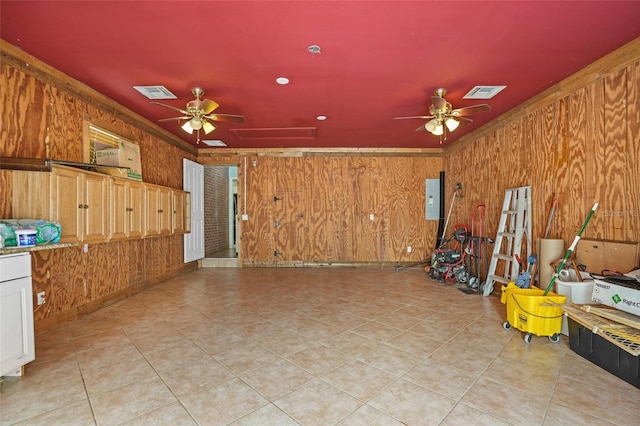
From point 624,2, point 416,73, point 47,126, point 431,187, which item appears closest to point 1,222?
point 47,126

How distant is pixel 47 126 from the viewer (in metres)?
3.19

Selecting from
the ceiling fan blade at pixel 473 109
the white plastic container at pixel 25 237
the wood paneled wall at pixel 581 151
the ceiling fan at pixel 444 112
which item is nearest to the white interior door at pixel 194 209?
the white plastic container at pixel 25 237

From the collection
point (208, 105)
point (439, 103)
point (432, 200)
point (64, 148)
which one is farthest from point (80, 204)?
point (432, 200)

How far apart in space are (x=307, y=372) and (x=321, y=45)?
287 centimetres

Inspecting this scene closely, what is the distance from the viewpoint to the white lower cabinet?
204 cm

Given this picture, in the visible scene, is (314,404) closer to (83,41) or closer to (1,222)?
(1,222)

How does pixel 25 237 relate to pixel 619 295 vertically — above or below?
above

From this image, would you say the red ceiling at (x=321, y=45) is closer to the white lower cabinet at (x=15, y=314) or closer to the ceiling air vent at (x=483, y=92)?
the ceiling air vent at (x=483, y=92)

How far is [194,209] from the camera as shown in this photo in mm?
6418

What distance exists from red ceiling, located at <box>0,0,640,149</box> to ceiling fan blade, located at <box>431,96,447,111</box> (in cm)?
18

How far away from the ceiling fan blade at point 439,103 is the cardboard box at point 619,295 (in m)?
2.35

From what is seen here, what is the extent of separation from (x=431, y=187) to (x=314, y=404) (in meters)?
6.00

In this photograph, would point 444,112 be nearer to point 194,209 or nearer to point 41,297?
point 41,297

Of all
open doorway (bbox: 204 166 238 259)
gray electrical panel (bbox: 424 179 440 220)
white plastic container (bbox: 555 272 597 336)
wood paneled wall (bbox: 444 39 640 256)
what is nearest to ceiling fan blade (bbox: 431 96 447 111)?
wood paneled wall (bbox: 444 39 640 256)
